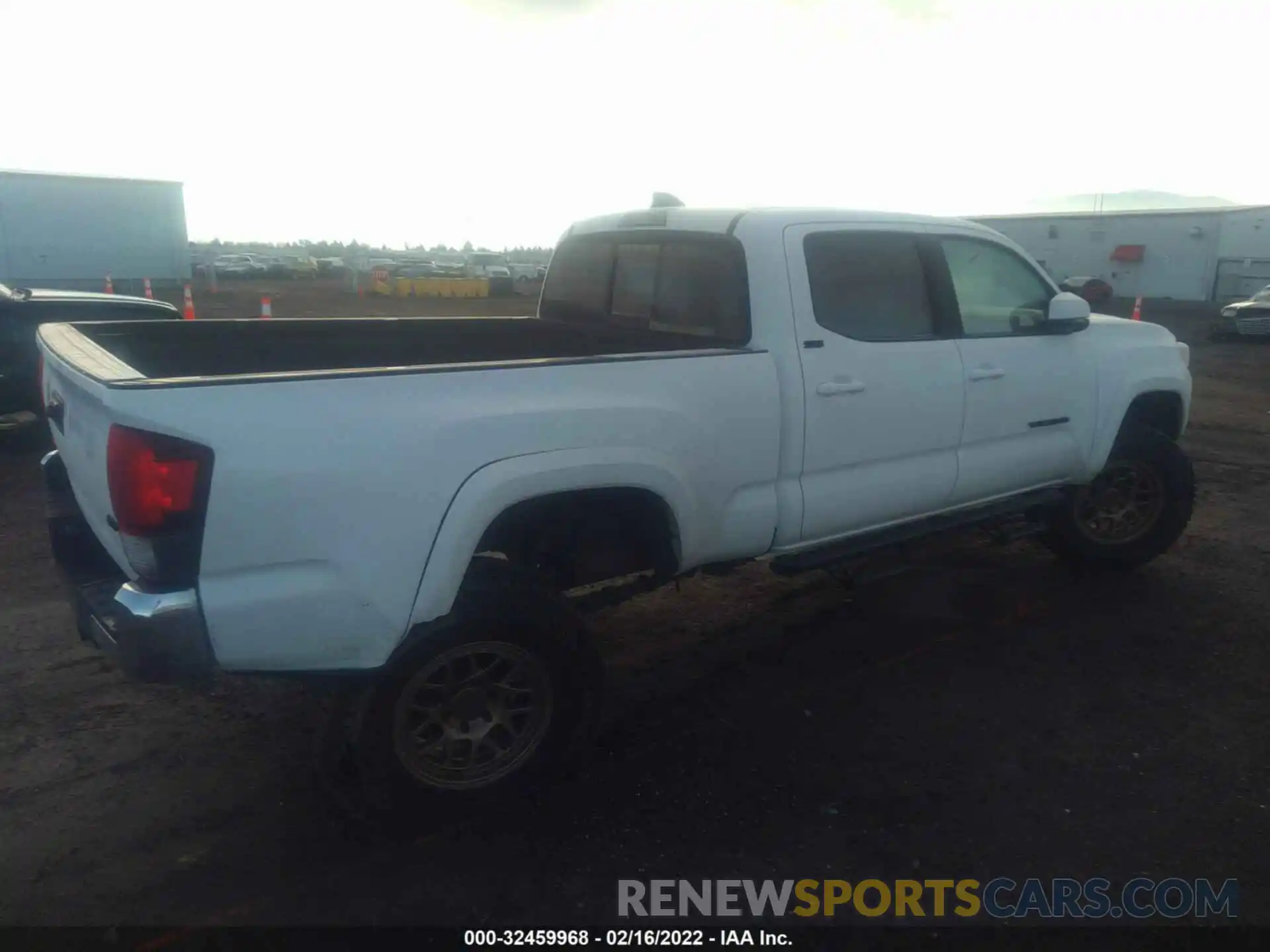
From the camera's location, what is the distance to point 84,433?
9.27 feet

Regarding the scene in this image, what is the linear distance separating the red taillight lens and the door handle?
234 centimetres

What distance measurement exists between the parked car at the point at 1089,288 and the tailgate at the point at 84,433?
4.77 metres

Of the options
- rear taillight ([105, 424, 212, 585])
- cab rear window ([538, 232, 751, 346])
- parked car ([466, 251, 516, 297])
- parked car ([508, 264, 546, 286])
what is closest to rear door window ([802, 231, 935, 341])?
cab rear window ([538, 232, 751, 346])

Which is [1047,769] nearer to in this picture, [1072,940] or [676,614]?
[1072,940]

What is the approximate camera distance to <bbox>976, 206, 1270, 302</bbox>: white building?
32.8 meters

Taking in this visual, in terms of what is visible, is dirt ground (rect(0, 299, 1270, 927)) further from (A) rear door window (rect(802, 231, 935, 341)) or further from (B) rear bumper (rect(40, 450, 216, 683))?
(A) rear door window (rect(802, 231, 935, 341))

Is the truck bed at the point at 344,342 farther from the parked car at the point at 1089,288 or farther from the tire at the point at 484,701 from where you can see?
the parked car at the point at 1089,288

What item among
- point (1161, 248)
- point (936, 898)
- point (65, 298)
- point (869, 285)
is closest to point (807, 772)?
point (936, 898)

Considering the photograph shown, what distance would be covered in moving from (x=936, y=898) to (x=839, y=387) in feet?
6.32

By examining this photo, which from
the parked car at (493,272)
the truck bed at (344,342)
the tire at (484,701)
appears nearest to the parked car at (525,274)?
the parked car at (493,272)

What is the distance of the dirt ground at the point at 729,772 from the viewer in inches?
115

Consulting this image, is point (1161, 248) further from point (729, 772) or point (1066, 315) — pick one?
point (729, 772)

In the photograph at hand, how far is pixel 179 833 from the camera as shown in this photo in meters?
3.13

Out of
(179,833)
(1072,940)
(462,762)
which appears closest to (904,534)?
(1072,940)
